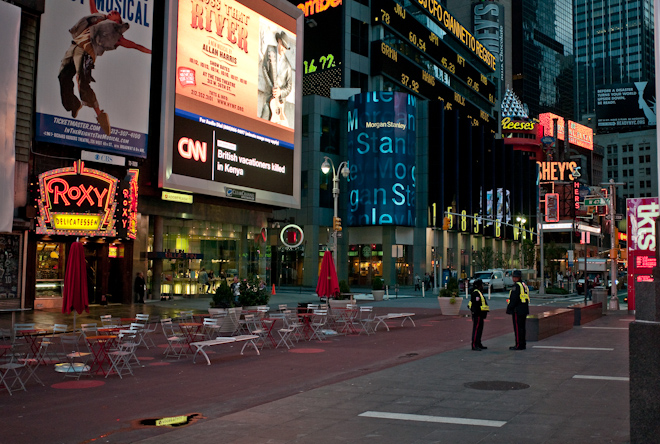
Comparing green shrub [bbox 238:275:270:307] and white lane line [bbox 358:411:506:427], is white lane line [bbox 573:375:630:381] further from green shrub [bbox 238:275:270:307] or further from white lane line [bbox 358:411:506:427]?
Result: green shrub [bbox 238:275:270:307]

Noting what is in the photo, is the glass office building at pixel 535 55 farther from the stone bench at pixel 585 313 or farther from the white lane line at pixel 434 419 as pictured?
the white lane line at pixel 434 419

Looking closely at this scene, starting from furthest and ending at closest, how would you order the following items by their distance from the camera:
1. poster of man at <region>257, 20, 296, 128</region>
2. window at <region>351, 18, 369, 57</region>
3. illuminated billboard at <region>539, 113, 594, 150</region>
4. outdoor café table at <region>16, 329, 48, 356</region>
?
illuminated billboard at <region>539, 113, 594, 150</region> → window at <region>351, 18, 369, 57</region> → poster of man at <region>257, 20, 296, 128</region> → outdoor café table at <region>16, 329, 48, 356</region>

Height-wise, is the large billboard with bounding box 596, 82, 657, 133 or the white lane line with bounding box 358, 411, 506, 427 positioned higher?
the large billboard with bounding box 596, 82, 657, 133

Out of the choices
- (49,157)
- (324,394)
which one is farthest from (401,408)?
(49,157)

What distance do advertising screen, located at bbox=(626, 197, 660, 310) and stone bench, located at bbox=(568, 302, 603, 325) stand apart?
3.50 meters

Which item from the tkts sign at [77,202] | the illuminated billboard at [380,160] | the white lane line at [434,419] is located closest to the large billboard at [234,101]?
the tkts sign at [77,202]

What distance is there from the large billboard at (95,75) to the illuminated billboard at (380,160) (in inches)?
1324

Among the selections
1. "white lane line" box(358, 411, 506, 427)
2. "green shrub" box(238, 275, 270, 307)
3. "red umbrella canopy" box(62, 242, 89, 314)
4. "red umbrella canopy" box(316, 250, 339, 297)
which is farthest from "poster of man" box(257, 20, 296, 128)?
"white lane line" box(358, 411, 506, 427)

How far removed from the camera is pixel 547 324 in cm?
1762

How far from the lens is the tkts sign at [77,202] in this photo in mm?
26703

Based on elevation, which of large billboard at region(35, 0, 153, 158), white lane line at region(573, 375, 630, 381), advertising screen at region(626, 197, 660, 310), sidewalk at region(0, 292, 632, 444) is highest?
large billboard at region(35, 0, 153, 158)

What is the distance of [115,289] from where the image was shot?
33.1 meters

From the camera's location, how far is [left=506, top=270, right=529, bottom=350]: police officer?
49.1 feet

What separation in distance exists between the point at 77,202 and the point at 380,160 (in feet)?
125
